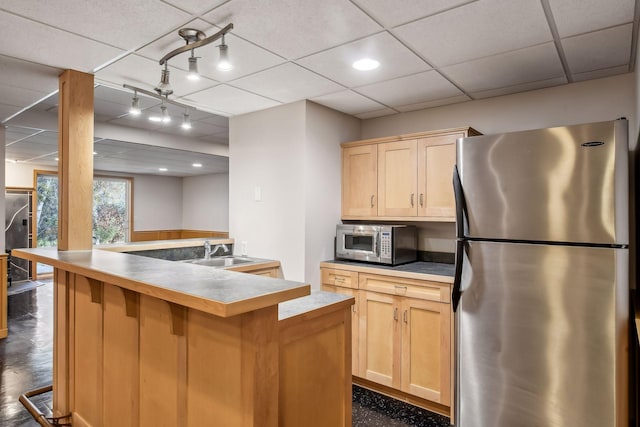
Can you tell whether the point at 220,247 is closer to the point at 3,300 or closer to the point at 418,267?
the point at 418,267

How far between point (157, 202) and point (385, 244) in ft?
27.0

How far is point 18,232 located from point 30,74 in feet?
20.6

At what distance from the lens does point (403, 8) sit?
176 centimetres

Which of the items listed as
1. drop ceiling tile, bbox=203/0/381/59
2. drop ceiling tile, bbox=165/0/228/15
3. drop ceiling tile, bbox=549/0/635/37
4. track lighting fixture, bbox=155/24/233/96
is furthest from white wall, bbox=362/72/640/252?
drop ceiling tile, bbox=165/0/228/15

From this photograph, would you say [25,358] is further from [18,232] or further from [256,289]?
[18,232]

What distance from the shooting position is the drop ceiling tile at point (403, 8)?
1.72 metres

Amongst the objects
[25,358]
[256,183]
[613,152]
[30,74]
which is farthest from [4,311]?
[613,152]

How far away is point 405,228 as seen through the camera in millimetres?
3189

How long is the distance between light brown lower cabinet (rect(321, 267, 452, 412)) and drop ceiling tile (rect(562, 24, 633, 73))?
64.4 inches

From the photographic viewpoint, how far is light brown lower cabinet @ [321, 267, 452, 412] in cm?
265

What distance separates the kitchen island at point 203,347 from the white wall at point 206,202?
716 cm

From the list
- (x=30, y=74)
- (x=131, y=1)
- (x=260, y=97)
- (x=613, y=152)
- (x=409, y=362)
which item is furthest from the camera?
(x=260, y=97)

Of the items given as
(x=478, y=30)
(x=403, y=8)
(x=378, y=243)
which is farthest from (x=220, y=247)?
(x=478, y=30)

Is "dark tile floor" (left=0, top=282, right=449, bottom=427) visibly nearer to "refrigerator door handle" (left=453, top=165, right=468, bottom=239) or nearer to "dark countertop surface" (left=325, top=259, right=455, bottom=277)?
"dark countertop surface" (left=325, top=259, right=455, bottom=277)
